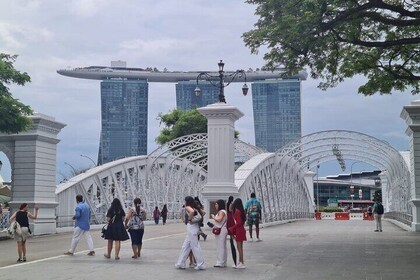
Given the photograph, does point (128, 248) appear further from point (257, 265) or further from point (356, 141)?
point (356, 141)

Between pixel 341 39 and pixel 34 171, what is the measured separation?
1339 centimetres

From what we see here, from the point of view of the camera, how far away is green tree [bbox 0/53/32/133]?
21000 mm

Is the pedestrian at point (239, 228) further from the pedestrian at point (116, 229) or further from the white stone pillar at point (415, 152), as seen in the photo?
the white stone pillar at point (415, 152)

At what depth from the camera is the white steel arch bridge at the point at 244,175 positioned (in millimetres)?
30125

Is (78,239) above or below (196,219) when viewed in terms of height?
below

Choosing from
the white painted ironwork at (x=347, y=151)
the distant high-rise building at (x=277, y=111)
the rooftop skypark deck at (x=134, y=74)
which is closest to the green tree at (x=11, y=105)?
the white painted ironwork at (x=347, y=151)

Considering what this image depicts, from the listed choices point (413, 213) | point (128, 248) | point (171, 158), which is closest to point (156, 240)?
point (128, 248)

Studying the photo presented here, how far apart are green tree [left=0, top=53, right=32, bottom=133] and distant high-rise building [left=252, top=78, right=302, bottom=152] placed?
142m

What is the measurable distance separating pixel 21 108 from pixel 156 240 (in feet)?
22.9

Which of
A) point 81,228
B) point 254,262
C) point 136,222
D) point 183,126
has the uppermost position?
point 183,126

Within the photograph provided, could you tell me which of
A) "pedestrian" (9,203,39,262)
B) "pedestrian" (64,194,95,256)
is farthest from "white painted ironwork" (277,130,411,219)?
"pedestrian" (9,203,39,262)

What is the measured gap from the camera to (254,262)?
527 inches

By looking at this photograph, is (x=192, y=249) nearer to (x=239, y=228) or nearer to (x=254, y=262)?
(x=239, y=228)

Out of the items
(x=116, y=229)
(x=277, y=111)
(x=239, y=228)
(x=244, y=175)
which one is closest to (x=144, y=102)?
(x=277, y=111)
